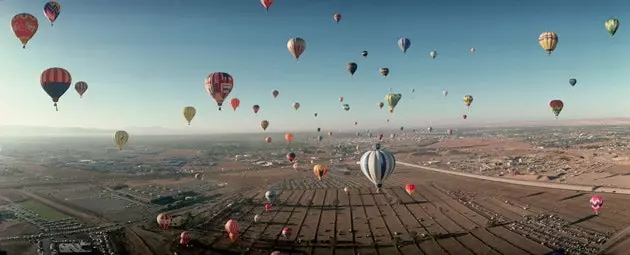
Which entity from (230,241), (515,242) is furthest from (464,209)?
(230,241)

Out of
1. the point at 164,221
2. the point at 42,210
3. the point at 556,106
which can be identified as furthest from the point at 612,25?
the point at 42,210

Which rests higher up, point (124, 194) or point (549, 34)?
point (549, 34)

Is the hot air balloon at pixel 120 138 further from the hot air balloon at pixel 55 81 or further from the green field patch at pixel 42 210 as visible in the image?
the hot air balloon at pixel 55 81

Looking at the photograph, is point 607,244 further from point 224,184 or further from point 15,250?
point 224,184

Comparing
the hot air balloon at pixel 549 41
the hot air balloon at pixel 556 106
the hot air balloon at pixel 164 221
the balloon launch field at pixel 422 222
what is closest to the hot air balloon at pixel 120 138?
the balloon launch field at pixel 422 222

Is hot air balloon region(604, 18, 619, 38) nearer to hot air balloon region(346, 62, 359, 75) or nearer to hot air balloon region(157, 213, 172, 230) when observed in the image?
hot air balloon region(346, 62, 359, 75)
